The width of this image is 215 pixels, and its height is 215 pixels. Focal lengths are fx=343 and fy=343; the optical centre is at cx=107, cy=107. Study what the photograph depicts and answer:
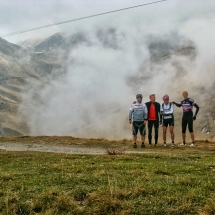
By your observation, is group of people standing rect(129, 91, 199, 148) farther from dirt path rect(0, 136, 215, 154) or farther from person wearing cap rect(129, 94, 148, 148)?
dirt path rect(0, 136, 215, 154)

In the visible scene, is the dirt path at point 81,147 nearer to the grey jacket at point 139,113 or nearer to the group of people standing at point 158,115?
the group of people standing at point 158,115

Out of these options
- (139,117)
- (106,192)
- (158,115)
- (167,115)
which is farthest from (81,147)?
(106,192)

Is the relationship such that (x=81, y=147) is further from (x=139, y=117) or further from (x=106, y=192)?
(x=106, y=192)

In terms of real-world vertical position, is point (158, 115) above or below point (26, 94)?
below

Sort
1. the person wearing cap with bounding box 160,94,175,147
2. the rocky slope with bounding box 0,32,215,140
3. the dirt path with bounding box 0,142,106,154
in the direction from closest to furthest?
the dirt path with bounding box 0,142,106,154 → the person wearing cap with bounding box 160,94,175,147 → the rocky slope with bounding box 0,32,215,140

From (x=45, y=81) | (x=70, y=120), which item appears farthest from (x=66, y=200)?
(x=45, y=81)

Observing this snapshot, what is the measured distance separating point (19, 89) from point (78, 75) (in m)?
29.7

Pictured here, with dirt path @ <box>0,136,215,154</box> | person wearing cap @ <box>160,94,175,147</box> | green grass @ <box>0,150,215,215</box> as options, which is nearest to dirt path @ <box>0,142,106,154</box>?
dirt path @ <box>0,136,215,154</box>

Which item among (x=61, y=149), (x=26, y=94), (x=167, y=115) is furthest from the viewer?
(x=26, y=94)

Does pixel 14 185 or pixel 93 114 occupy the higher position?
pixel 93 114

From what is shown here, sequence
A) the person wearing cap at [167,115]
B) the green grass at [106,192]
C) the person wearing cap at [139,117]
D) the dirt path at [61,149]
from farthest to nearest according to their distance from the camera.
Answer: the person wearing cap at [167,115], the person wearing cap at [139,117], the dirt path at [61,149], the green grass at [106,192]

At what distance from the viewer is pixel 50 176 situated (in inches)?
285

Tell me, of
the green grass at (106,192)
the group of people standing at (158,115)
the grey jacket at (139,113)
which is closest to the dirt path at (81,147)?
the group of people standing at (158,115)

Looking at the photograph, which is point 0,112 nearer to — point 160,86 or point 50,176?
point 160,86
